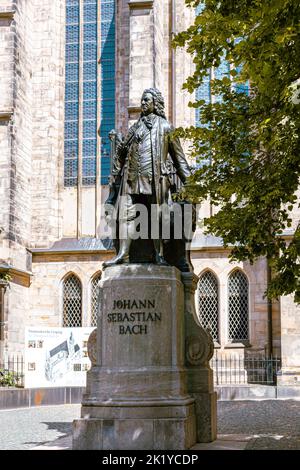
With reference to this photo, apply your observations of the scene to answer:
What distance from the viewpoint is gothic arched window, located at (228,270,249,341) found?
2261cm

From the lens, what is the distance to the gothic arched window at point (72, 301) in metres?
23.9

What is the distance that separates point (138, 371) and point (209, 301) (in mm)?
15199

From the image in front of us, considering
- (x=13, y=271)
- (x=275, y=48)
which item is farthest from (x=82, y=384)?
(x=275, y=48)

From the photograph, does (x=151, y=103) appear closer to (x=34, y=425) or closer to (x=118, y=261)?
(x=118, y=261)

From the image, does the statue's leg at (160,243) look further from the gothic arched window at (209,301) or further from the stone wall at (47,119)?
the stone wall at (47,119)

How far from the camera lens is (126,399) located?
793 cm

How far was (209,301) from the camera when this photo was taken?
23062mm

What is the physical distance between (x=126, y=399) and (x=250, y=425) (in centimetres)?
447

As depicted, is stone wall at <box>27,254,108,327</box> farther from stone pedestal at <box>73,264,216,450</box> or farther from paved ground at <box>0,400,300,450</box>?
stone pedestal at <box>73,264,216,450</box>

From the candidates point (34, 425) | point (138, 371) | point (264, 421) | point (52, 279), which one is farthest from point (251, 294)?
point (138, 371)
